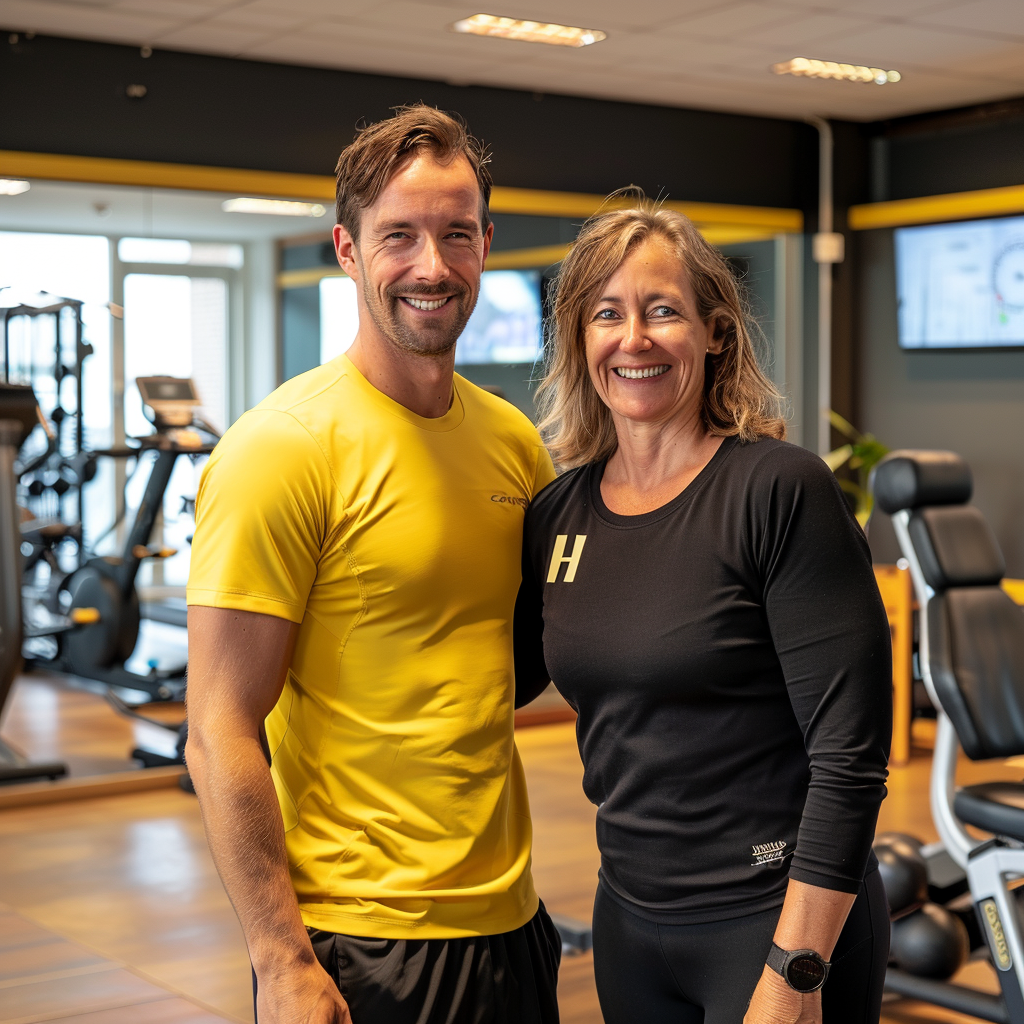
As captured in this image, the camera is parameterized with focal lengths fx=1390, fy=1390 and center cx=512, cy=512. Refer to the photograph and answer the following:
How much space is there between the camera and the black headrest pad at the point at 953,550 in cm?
344

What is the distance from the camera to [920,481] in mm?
3557

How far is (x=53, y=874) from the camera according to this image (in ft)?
13.7

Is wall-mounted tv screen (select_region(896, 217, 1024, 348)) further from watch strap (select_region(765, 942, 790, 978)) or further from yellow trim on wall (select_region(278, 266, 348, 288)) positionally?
watch strap (select_region(765, 942, 790, 978))

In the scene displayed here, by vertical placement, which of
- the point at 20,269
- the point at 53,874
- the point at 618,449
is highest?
the point at 20,269

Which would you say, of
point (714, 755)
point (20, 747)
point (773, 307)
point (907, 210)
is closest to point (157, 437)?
point (20, 747)

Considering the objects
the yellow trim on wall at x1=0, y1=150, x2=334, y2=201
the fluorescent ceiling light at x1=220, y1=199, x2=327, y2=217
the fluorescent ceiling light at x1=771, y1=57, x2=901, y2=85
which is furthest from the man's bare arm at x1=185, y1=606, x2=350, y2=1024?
the fluorescent ceiling light at x1=771, y1=57, x2=901, y2=85

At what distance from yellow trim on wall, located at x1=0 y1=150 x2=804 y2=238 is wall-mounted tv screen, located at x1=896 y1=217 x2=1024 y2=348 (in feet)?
3.29

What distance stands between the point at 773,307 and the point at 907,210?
827 millimetres

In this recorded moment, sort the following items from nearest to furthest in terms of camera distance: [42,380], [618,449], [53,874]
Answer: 1. [618,449]
2. [53,874]
3. [42,380]

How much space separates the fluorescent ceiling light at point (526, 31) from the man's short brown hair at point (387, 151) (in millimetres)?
3675

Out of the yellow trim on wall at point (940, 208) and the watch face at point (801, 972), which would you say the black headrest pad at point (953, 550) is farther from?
the yellow trim on wall at point (940, 208)

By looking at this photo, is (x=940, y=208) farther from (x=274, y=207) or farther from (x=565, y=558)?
(x=565, y=558)

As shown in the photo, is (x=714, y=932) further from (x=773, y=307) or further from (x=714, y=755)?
(x=773, y=307)

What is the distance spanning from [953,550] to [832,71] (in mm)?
3293
